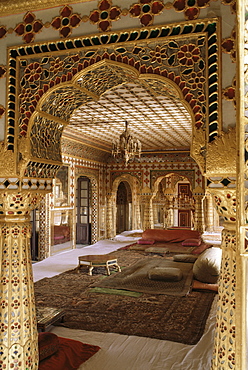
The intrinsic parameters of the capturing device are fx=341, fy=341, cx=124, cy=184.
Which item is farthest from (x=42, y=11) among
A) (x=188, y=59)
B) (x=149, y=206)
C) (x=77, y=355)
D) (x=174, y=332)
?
(x=149, y=206)

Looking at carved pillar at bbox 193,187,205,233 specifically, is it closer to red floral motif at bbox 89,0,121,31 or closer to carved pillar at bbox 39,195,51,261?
carved pillar at bbox 39,195,51,261

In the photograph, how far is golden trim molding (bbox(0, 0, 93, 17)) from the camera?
290 centimetres

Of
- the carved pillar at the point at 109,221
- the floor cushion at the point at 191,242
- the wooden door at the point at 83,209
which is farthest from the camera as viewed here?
the carved pillar at the point at 109,221

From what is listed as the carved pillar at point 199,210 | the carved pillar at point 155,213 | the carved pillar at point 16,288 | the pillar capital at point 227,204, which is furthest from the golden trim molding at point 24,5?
the carved pillar at point 155,213

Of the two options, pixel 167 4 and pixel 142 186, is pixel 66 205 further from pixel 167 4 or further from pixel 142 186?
pixel 167 4

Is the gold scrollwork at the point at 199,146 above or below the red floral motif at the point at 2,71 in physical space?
below

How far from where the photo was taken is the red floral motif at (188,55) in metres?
2.54

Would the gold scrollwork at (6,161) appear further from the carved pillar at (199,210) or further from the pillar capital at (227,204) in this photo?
the carved pillar at (199,210)

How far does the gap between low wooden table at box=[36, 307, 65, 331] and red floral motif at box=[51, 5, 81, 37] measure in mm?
3448

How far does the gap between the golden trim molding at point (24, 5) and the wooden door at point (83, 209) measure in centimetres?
985

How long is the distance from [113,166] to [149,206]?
2153 millimetres

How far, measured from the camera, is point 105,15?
2.77 metres

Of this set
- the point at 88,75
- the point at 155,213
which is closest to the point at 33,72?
the point at 88,75

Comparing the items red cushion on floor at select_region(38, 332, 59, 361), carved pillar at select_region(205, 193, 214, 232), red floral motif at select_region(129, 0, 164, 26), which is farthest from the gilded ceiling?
carved pillar at select_region(205, 193, 214, 232)
